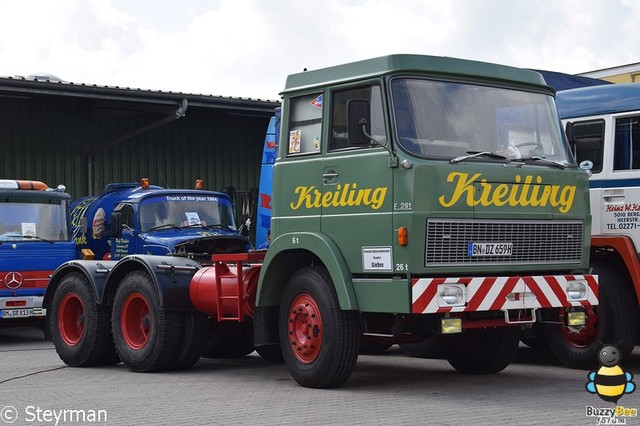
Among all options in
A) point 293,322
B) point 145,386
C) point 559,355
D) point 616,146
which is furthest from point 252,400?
point 616,146

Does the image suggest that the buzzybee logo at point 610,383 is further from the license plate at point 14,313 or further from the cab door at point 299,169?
the license plate at point 14,313

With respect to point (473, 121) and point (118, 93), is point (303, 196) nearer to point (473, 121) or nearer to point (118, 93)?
point (473, 121)

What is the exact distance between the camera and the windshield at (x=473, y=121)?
950 centimetres

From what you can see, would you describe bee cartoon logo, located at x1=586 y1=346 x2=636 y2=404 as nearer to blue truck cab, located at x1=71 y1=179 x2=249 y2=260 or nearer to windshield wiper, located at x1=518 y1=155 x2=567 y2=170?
windshield wiper, located at x1=518 y1=155 x2=567 y2=170

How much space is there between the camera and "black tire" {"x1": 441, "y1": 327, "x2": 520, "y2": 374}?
1111 cm

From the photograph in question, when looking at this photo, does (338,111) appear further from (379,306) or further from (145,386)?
(145,386)

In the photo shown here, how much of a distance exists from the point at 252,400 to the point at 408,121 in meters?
2.82

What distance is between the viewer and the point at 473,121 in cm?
982

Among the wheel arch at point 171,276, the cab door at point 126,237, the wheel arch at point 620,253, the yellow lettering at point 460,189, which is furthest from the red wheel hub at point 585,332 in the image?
the cab door at point 126,237

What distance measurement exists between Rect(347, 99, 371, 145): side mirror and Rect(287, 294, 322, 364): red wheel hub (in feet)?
5.14

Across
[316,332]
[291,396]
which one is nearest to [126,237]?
[316,332]

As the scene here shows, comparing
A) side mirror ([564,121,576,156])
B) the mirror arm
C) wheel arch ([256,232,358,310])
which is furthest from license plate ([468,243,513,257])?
side mirror ([564,121,576,156])

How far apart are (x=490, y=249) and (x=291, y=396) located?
7.28 ft

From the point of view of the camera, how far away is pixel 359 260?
9.66 m
